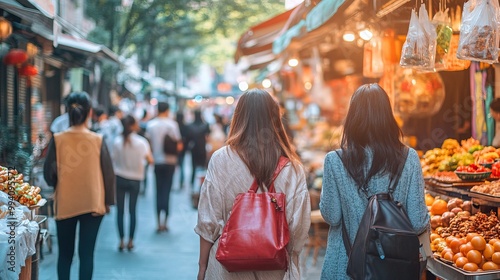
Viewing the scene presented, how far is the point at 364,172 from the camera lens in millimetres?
4074

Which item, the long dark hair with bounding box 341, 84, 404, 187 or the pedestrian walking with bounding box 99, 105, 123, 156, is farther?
the pedestrian walking with bounding box 99, 105, 123, 156

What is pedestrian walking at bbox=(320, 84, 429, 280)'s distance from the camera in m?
4.04

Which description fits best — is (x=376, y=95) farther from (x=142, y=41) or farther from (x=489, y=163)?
(x=142, y=41)

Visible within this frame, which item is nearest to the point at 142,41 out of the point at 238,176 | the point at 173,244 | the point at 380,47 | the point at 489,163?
the point at 173,244

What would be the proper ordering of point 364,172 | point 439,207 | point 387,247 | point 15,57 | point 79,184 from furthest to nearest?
point 15,57 → point 79,184 → point 439,207 → point 364,172 → point 387,247

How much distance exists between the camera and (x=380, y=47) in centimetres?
838

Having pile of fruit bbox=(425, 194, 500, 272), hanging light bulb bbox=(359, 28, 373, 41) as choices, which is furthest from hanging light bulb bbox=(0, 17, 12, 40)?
pile of fruit bbox=(425, 194, 500, 272)

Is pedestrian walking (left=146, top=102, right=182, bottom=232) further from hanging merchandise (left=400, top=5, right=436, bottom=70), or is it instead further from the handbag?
the handbag

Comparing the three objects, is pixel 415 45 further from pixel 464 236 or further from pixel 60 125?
pixel 60 125

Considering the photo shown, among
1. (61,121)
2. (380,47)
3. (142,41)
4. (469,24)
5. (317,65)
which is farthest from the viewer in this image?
(142,41)

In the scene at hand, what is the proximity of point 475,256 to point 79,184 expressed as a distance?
12.3ft

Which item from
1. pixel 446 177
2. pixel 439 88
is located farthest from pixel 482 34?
pixel 439 88

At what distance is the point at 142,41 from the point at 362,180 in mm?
19056

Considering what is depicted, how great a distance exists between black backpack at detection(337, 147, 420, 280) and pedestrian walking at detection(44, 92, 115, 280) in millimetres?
3431
